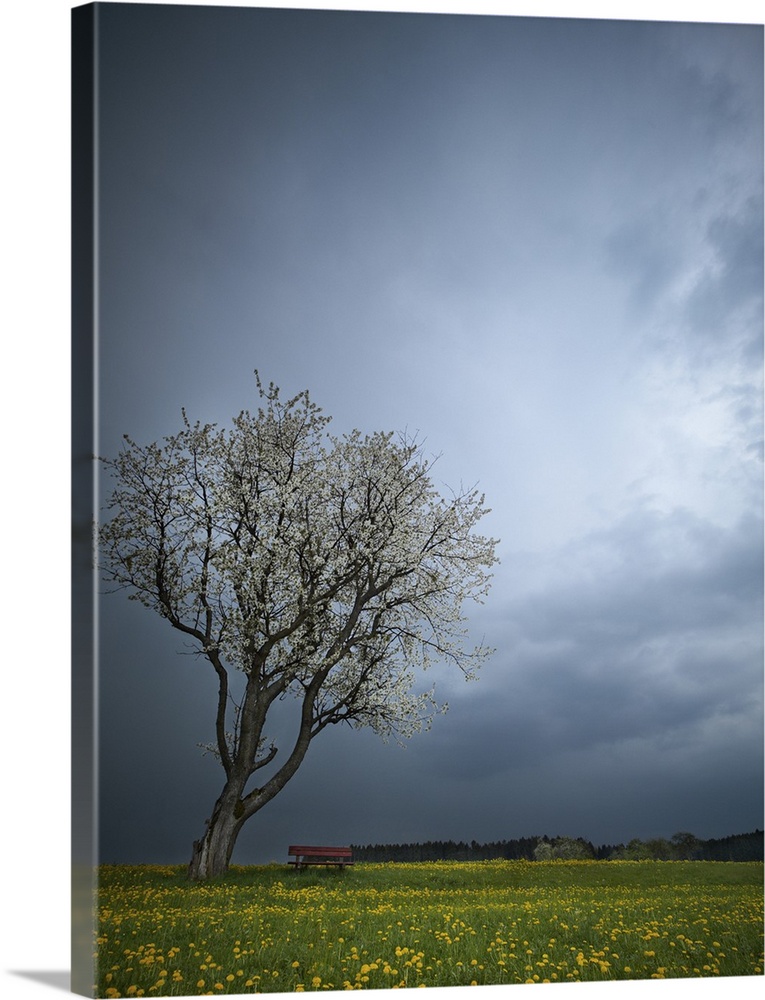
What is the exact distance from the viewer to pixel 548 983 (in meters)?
6.31

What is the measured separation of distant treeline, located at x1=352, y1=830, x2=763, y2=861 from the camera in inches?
270

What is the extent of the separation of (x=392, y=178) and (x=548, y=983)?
5.13 meters

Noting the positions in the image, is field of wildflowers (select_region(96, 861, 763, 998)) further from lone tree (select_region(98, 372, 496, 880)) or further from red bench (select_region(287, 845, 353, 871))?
lone tree (select_region(98, 372, 496, 880))

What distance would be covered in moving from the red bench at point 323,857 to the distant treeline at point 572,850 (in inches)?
2.7

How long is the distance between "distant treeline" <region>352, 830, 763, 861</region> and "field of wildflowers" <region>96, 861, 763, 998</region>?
0.18 ft

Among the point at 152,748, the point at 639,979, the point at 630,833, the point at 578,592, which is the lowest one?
the point at 639,979

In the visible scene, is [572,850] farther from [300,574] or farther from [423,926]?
[300,574]

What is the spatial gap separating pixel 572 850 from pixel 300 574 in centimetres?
259

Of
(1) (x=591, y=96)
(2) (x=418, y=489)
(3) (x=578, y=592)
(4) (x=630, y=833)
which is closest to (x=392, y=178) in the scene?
(1) (x=591, y=96)

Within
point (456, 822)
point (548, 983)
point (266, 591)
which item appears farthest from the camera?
point (266, 591)

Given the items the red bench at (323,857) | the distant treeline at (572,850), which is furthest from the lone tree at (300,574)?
the distant treeline at (572,850)

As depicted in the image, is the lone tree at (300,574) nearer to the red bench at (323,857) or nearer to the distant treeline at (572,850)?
the red bench at (323,857)
